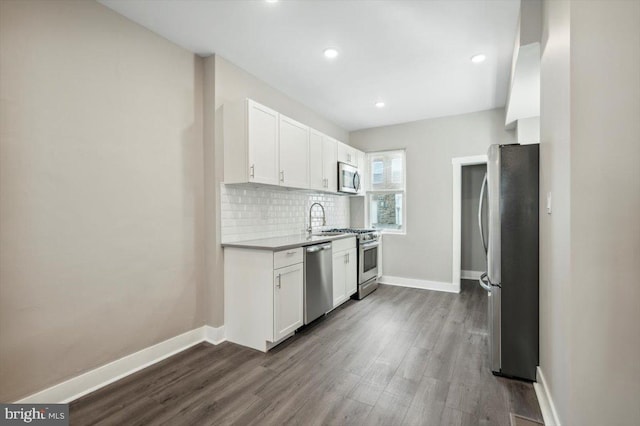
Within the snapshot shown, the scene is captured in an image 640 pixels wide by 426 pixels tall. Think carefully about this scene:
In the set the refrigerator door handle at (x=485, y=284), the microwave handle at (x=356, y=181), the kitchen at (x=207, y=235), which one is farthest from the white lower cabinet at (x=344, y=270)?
the refrigerator door handle at (x=485, y=284)

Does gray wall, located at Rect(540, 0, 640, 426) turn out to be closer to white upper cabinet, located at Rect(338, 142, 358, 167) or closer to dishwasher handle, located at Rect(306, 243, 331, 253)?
dishwasher handle, located at Rect(306, 243, 331, 253)

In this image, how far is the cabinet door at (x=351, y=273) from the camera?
13.1ft

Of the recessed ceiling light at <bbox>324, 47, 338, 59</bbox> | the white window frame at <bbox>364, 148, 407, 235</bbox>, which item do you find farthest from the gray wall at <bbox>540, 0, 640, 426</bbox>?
the white window frame at <bbox>364, 148, 407, 235</bbox>

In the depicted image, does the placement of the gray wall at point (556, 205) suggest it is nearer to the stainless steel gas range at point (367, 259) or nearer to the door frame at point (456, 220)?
the stainless steel gas range at point (367, 259)

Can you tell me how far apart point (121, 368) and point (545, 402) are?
300cm

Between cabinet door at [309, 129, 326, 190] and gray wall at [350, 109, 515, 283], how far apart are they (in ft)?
5.98

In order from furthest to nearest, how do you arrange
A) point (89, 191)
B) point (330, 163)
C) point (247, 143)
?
1. point (330, 163)
2. point (247, 143)
3. point (89, 191)

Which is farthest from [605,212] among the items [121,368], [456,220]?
[456,220]

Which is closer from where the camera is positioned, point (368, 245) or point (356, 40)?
point (356, 40)

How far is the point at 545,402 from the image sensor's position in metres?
1.85

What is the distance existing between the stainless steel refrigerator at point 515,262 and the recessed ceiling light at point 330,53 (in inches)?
68.2

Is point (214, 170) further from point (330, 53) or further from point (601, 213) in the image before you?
point (601, 213)

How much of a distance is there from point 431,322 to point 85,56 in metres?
4.05

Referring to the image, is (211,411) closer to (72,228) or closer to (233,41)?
(72,228)
